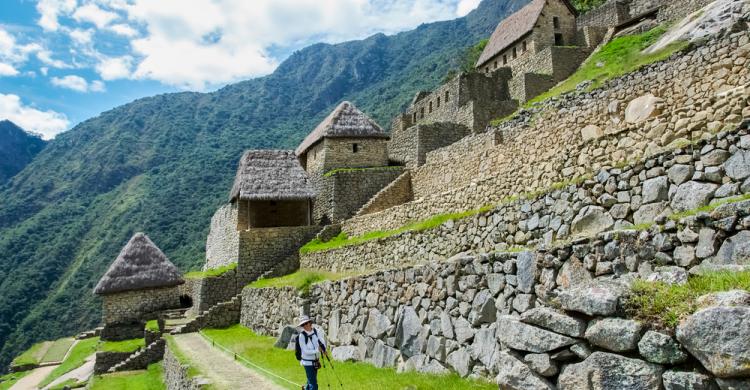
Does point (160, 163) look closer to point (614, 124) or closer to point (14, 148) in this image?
point (14, 148)

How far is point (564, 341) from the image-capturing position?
3424 mm

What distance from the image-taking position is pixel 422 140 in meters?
21.2

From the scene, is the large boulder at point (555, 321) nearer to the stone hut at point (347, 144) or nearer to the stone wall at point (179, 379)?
the stone wall at point (179, 379)

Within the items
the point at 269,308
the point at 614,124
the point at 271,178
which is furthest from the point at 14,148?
the point at 614,124

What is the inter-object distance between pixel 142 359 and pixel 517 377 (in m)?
16.5

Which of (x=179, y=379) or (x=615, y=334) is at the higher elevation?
(x=615, y=334)

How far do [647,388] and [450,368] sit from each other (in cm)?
379

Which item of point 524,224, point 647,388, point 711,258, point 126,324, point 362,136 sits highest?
point 362,136

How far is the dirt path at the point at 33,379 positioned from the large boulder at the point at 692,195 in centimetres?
2500

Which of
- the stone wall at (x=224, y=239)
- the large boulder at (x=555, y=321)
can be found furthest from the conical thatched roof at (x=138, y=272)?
the large boulder at (x=555, y=321)

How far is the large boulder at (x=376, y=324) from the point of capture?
8.35 meters

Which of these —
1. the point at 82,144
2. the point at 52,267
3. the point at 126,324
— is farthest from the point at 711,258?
the point at 82,144

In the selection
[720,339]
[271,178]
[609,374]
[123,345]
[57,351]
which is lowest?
[57,351]

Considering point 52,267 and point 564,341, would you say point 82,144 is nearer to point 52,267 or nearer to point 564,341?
point 52,267
